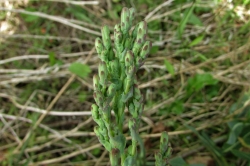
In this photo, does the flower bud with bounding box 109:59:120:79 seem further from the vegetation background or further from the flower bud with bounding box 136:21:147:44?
the vegetation background

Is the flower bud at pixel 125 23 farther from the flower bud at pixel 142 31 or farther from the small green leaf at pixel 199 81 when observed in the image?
the small green leaf at pixel 199 81

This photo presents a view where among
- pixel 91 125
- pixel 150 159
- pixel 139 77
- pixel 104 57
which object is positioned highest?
pixel 104 57

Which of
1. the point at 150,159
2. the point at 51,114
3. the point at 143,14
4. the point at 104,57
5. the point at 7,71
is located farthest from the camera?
the point at 143,14

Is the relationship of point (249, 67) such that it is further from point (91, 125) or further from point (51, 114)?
point (51, 114)

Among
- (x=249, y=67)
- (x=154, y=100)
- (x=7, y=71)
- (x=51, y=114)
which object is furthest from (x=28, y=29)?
(x=249, y=67)

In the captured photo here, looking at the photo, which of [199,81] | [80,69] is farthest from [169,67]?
[80,69]

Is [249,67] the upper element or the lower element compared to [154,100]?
upper

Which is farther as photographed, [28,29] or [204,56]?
[28,29]
